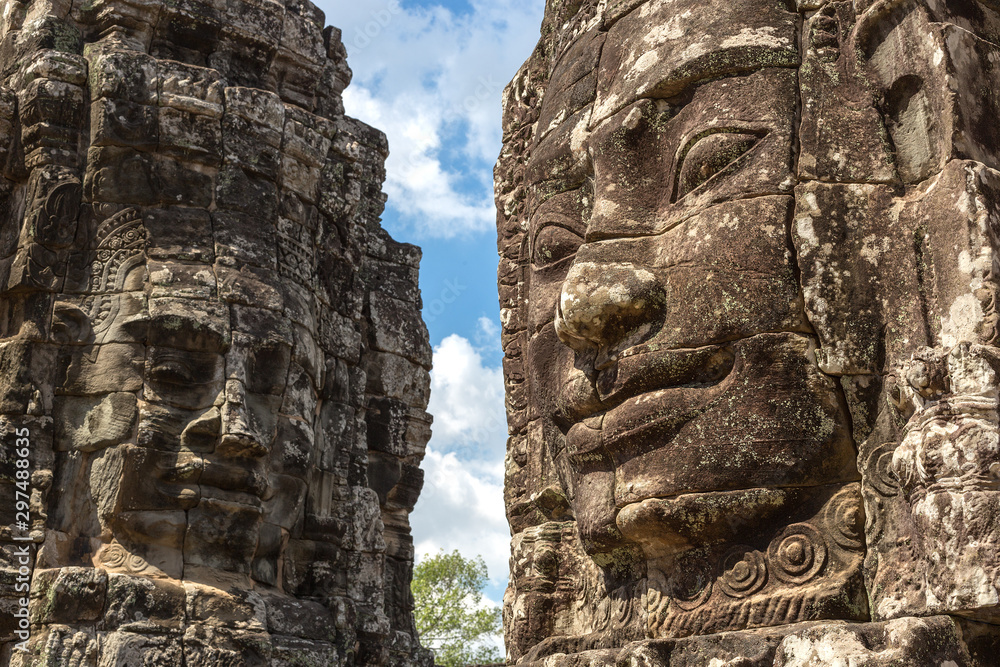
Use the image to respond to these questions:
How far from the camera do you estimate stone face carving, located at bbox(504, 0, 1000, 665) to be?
10.2 feet

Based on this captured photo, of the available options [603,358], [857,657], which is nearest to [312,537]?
[603,358]

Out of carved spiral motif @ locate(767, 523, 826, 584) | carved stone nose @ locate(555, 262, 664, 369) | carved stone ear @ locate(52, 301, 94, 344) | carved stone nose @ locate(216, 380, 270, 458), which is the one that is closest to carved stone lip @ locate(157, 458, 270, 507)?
carved stone nose @ locate(216, 380, 270, 458)

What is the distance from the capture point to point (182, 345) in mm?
9672

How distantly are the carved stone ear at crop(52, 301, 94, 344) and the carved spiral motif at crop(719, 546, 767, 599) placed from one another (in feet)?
25.3

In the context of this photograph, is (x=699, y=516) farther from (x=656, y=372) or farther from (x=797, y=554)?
(x=656, y=372)

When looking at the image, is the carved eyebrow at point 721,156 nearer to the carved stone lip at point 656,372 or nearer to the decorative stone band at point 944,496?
the carved stone lip at point 656,372

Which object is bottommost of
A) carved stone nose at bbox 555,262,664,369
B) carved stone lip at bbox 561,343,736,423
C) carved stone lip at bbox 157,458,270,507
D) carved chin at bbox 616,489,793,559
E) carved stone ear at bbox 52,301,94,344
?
carved chin at bbox 616,489,793,559

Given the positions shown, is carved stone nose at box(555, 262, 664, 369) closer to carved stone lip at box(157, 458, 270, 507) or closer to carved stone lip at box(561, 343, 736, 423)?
carved stone lip at box(561, 343, 736, 423)

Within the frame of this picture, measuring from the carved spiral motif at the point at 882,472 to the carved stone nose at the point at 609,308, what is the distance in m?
0.83

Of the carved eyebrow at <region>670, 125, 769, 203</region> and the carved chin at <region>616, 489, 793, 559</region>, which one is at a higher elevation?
the carved eyebrow at <region>670, 125, 769, 203</region>

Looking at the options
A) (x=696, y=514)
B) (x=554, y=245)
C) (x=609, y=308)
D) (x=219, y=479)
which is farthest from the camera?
(x=219, y=479)

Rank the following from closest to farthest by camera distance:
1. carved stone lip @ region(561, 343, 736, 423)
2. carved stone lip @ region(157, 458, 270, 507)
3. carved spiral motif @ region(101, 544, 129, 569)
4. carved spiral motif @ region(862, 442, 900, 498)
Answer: carved spiral motif @ region(862, 442, 900, 498) < carved stone lip @ region(561, 343, 736, 423) < carved spiral motif @ region(101, 544, 129, 569) < carved stone lip @ region(157, 458, 270, 507)

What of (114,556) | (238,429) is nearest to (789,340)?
(238,429)

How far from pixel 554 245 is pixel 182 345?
19.7ft
